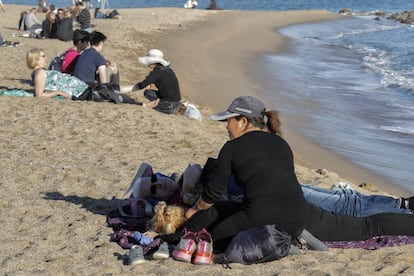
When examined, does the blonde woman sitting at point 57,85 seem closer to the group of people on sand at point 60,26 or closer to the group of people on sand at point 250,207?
the group of people on sand at point 250,207

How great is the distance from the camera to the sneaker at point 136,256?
5.01 metres

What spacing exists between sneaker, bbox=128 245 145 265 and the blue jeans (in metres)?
1.56

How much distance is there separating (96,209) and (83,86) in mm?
4882

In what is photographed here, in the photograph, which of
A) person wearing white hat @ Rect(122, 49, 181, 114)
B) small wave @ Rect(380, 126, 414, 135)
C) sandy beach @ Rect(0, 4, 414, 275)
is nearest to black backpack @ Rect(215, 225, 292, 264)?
sandy beach @ Rect(0, 4, 414, 275)

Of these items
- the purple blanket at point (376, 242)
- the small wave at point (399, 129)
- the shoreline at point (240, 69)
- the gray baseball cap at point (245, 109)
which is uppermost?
the gray baseball cap at point (245, 109)

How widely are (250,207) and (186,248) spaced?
1.82ft

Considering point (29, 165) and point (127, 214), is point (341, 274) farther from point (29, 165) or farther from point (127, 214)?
point (29, 165)

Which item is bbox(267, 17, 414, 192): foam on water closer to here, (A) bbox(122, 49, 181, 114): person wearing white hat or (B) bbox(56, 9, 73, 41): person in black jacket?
(A) bbox(122, 49, 181, 114): person wearing white hat

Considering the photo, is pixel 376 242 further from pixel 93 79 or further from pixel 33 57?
pixel 93 79

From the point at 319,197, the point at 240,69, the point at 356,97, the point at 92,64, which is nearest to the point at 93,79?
the point at 92,64

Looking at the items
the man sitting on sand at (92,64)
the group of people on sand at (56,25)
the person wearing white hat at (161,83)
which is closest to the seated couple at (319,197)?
the person wearing white hat at (161,83)

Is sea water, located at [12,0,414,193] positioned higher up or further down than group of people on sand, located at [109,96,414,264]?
further down

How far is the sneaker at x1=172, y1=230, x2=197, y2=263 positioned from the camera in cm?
502

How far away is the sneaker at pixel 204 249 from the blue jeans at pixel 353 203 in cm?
117
